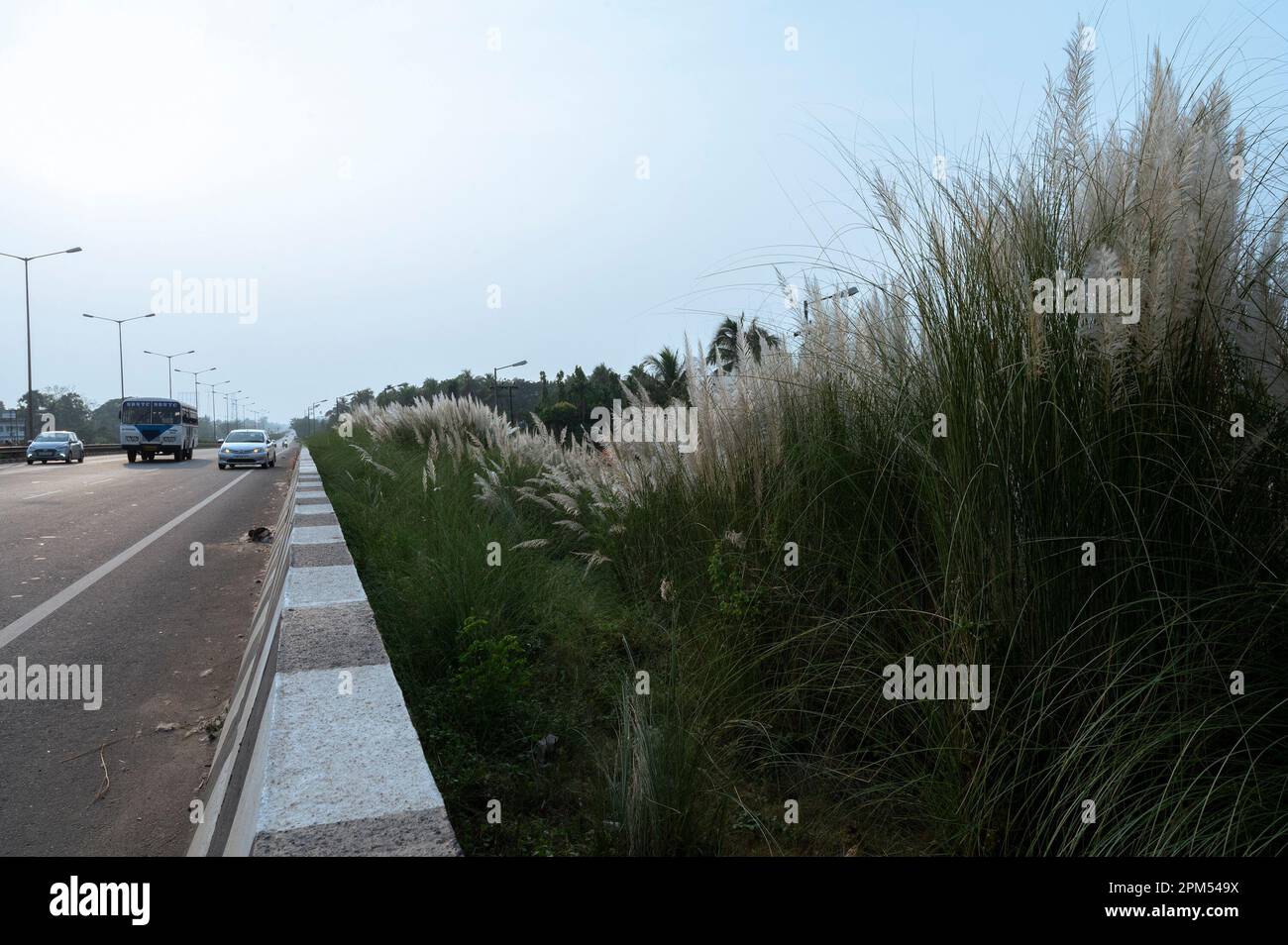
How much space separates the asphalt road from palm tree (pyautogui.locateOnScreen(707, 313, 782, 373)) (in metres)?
3.04

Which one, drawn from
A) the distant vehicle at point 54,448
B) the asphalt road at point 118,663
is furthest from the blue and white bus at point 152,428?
the asphalt road at point 118,663

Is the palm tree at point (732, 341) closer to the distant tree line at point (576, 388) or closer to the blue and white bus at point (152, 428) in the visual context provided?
the distant tree line at point (576, 388)

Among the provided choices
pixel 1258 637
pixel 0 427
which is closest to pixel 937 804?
pixel 1258 637

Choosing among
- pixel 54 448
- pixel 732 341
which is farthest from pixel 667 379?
pixel 54 448

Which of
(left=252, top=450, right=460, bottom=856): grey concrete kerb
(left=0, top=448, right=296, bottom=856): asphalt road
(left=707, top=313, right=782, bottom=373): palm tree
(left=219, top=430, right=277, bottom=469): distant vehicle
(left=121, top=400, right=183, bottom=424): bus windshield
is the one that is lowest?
(left=0, top=448, right=296, bottom=856): asphalt road

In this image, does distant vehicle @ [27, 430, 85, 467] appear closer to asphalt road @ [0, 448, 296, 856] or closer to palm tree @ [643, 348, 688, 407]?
asphalt road @ [0, 448, 296, 856]

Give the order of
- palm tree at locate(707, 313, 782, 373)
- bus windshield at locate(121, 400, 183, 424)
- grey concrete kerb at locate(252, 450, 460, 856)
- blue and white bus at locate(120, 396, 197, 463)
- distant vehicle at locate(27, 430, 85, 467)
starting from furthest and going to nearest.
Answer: bus windshield at locate(121, 400, 183, 424) → blue and white bus at locate(120, 396, 197, 463) → distant vehicle at locate(27, 430, 85, 467) → palm tree at locate(707, 313, 782, 373) → grey concrete kerb at locate(252, 450, 460, 856)

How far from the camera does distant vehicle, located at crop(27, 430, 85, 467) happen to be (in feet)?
91.9

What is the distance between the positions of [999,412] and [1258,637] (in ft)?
2.40

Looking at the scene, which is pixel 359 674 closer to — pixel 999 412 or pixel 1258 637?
pixel 999 412

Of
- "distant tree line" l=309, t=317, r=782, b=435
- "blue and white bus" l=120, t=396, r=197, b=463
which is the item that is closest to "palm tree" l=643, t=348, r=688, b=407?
"distant tree line" l=309, t=317, r=782, b=435

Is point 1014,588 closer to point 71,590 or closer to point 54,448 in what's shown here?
point 71,590

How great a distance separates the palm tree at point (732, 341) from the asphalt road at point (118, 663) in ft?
9.98

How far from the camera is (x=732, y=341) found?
4.47 meters
